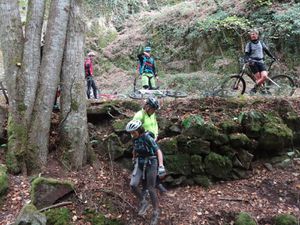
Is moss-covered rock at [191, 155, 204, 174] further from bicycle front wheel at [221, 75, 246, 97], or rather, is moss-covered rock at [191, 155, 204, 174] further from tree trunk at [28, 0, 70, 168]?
tree trunk at [28, 0, 70, 168]

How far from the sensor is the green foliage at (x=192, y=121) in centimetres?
763

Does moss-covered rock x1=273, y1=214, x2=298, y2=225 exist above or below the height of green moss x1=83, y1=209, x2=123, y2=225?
below

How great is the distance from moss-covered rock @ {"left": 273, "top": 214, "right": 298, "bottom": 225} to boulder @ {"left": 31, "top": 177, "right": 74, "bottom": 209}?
3723 millimetres

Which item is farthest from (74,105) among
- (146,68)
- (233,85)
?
(233,85)

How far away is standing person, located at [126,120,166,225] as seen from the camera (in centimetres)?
572

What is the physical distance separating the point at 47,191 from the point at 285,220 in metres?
4.13

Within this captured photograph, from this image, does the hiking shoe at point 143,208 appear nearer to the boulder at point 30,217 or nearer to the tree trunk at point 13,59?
the boulder at point 30,217

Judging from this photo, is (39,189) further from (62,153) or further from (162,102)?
(162,102)

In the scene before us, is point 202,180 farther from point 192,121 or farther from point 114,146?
point 114,146

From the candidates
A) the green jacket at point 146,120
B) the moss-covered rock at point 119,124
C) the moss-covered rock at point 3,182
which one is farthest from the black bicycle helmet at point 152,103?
the moss-covered rock at point 3,182

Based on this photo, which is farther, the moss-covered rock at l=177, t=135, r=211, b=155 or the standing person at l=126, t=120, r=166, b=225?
the moss-covered rock at l=177, t=135, r=211, b=155

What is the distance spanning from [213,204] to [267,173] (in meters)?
1.71

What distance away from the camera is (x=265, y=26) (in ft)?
44.4

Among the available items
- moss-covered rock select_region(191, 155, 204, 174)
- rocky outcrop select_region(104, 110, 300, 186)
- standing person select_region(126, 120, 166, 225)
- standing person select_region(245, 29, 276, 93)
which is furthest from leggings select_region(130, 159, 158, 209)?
standing person select_region(245, 29, 276, 93)
